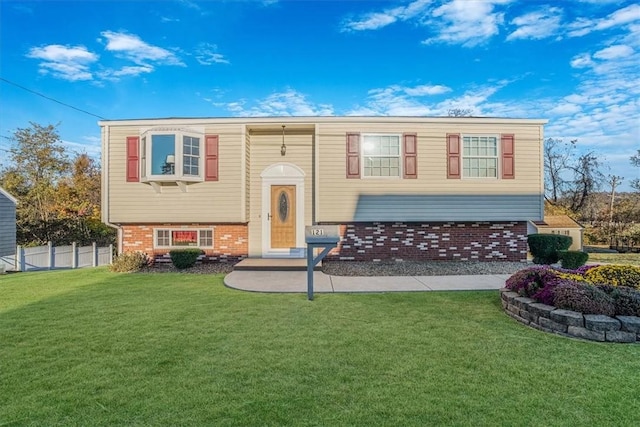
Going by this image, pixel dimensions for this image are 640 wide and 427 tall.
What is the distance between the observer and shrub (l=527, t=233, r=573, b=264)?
1008 cm

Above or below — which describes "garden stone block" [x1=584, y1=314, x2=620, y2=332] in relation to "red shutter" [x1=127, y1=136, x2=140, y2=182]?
below

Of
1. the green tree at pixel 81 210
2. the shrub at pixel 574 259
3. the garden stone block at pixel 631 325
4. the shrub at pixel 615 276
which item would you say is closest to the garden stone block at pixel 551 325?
the garden stone block at pixel 631 325

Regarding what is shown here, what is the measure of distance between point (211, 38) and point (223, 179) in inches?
257

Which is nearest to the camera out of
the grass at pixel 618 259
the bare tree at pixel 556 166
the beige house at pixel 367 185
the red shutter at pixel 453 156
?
the beige house at pixel 367 185

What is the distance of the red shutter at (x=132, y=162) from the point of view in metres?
10.2

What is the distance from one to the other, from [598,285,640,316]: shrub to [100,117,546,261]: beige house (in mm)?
5772

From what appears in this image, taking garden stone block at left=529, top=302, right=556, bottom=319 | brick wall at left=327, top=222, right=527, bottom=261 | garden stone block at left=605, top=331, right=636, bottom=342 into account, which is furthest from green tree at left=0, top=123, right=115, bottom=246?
garden stone block at left=605, top=331, right=636, bottom=342

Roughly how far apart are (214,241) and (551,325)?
8.71m

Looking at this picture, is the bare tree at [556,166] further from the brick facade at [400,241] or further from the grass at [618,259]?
the brick facade at [400,241]

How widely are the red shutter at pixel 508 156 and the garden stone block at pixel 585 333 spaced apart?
23.0 ft

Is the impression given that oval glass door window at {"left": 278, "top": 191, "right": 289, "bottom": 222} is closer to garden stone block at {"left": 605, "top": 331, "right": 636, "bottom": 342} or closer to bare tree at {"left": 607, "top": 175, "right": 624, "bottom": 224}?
garden stone block at {"left": 605, "top": 331, "right": 636, "bottom": 342}

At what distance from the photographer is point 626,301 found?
Result: 4320 millimetres

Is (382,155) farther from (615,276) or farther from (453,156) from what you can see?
(615,276)

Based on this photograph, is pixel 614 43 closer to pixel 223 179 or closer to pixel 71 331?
pixel 223 179
